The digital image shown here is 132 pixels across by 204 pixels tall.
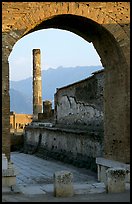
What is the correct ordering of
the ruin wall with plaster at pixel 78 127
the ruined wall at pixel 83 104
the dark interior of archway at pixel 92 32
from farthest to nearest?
the ruined wall at pixel 83 104
the ruin wall with plaster at pixel 78 127
the dark interior of archway at pixel 92 32

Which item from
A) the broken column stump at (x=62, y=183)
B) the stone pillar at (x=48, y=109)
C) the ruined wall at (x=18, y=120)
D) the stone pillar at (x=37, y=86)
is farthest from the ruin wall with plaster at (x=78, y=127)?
the ruined wall at (x=18, y=120)

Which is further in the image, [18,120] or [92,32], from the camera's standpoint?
[18,120]

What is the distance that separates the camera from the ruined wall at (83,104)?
13.8 metres

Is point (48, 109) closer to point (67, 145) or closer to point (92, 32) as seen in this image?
point (67, 145)

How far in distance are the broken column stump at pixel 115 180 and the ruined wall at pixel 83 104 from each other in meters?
5.37

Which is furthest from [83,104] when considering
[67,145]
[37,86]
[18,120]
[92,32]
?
[18,120]

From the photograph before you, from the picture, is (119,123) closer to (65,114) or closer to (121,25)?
(121,25)

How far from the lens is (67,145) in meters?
16.7

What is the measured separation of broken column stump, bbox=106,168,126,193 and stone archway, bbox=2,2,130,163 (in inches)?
54.0

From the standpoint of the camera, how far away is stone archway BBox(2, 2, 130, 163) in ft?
28.1

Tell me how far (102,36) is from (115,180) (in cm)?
351

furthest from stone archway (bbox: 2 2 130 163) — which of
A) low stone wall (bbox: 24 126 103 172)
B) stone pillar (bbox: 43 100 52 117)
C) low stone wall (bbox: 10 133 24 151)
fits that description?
low stone wall (bbox: 10 133 24 151)

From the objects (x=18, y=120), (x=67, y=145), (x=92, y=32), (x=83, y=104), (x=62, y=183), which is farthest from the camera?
(x=18, y=120)

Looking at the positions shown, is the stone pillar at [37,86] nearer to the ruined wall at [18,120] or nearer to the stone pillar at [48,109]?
the stone pillar at [48,109]
